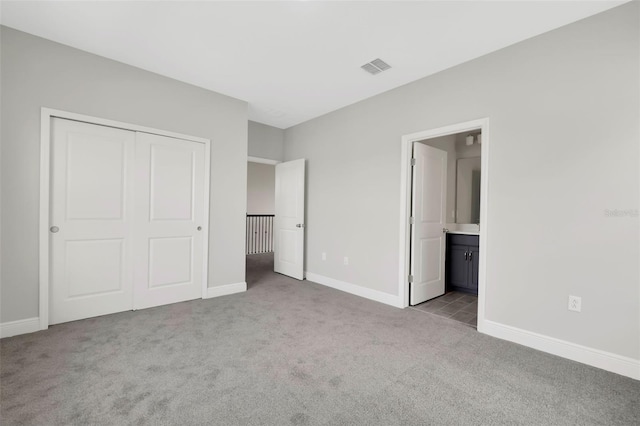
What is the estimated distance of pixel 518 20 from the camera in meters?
2.30

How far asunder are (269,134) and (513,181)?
12.9 feet

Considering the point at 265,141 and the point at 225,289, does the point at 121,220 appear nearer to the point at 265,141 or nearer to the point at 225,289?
the point at 225,289

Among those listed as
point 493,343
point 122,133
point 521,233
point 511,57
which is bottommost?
point 493,343

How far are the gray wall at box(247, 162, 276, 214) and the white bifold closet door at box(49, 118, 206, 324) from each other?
5.52 metres

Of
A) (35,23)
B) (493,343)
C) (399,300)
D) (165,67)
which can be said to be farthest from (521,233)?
(35,23)

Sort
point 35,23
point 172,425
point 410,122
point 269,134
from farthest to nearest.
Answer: point 269,134 < point 410,122 < point 35,23 < point 172,425

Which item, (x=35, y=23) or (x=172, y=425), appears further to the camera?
(x=35, y=23)

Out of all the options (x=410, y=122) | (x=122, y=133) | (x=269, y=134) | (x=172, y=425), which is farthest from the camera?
(x=269, y=134)

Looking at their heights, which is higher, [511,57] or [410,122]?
[511,57]

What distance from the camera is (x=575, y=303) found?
2.29 meters

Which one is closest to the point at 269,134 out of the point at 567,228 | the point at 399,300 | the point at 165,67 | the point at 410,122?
the point at 165,67

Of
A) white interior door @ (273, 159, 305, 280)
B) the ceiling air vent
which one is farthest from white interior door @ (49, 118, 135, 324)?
the ceiling air vent

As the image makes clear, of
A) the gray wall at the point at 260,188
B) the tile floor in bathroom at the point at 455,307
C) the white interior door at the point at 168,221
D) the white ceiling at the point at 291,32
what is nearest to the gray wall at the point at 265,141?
the white interior door at the point at 168,221

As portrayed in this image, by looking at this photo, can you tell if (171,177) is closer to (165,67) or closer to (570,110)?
(165,67)
